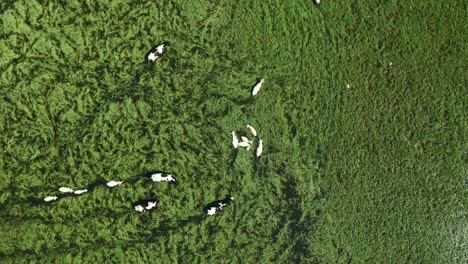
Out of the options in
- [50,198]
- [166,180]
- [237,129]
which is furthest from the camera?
[237,129]

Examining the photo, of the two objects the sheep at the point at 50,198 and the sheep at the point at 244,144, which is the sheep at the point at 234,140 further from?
the sheep at the point at 50,198

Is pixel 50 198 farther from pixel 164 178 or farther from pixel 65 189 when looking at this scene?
pixel 164 178

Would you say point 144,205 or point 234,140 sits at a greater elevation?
point 234,140

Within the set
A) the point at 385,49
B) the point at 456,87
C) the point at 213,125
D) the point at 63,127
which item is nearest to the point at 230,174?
the point at 213,125

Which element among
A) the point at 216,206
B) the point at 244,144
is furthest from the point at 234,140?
the point at 216,206

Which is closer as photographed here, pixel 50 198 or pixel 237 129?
pixel 50 198

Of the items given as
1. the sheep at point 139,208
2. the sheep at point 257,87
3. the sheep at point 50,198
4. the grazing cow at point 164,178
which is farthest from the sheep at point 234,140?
the sheep at point 50,198
